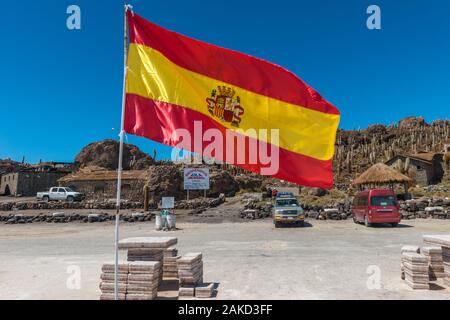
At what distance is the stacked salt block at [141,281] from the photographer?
6.93 meters

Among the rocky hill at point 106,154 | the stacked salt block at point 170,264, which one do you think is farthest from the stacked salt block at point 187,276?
the rocky hill at point 106,154

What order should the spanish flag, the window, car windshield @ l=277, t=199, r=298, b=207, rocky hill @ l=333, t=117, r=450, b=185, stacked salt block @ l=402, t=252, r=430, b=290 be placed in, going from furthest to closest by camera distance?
rocky hill @ l=333, t=117, r=450, b=185
car windshield @ l=277, t=199, r=298, b=207
the window
stacked salt block @ l=402, t=252, r=430, b=290
the spanish flag

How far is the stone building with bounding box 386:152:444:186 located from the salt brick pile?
5315 centimetres

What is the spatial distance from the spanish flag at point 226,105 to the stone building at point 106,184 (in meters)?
43.1

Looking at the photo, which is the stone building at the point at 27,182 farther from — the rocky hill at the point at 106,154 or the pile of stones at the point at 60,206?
the rocky hill at the point at 106,154

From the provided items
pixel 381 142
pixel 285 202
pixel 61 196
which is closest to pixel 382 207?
pixel 285 202

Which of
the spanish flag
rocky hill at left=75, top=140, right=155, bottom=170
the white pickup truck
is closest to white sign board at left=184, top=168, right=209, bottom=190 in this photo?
the white pickup truck

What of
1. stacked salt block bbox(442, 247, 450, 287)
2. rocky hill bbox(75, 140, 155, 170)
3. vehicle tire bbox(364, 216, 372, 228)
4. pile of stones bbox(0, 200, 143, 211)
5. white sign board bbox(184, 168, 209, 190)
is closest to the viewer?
stacked salt block bbox(442, 247, 450, 287)

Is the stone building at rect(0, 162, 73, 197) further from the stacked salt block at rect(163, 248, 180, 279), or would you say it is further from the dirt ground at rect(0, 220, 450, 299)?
the stacked salt block at rect(163, 248, 180, 279)

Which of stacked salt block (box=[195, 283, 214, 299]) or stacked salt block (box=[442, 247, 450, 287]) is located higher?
stacked salt block (box=[442, 247, 450, 287])

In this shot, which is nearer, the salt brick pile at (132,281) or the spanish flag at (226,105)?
the spanish flag at (226,105)

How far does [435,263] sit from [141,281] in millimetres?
6928

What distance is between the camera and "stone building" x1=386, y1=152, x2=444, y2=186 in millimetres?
53875

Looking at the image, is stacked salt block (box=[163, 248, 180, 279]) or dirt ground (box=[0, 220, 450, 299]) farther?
stacked salt block (box=[163, 248, 180, 279])
